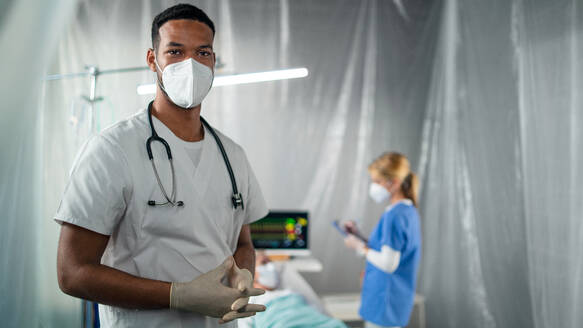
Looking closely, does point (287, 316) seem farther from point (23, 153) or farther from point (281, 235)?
point (23, 153)

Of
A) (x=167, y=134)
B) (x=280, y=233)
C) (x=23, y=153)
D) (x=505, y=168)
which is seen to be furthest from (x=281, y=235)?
(x=23, y=153)

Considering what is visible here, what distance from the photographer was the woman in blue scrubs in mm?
1996

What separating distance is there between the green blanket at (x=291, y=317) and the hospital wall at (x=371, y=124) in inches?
31.4

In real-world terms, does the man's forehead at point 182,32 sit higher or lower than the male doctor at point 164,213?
higher

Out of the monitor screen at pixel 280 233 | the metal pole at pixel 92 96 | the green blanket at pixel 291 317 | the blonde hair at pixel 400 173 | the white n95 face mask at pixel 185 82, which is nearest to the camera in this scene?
the white n95 face mask at pixel 185 82

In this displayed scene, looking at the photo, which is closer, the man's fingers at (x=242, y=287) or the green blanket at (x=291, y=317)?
the man's fingers at (x=242, y=287)

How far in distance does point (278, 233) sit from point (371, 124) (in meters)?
0.96

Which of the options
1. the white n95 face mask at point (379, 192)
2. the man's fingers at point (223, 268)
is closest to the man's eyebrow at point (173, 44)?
the man's fingers at point (223, 268)

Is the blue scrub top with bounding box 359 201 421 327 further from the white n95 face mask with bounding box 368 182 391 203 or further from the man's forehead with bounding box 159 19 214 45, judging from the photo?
the man's forehead with bounding box 159 19 214 45

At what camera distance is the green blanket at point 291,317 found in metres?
1.67

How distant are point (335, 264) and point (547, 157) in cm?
170

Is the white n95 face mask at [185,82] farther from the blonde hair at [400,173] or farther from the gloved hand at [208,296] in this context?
the blonde hair at [400,173]

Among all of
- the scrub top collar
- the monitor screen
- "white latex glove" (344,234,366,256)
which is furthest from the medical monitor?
the scrub top collar

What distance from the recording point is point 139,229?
2.75 ft
